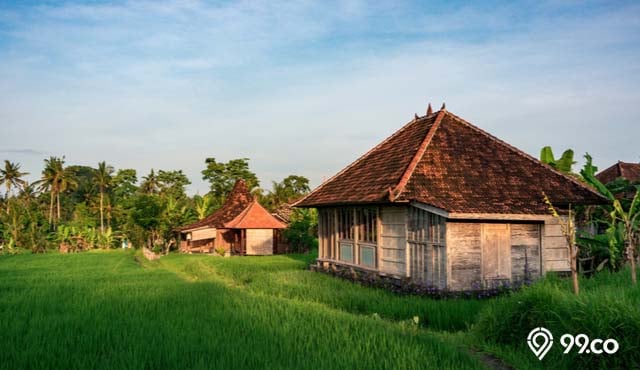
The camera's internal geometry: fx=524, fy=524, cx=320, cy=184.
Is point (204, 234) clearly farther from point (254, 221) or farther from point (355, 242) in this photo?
point (355, 242)

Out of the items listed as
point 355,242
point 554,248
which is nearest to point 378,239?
point 355,242

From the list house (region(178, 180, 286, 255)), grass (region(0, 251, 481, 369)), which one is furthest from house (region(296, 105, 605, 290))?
house (region(178, 180, 286, 255))

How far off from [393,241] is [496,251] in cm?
257

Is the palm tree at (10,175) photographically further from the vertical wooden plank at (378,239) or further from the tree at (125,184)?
the vertical wooden plank at (378,239)

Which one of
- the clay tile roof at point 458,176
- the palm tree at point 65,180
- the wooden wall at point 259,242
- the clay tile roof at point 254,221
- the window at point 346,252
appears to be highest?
the palm tree at point 65,180

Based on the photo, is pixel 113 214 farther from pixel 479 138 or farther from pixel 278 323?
pixel 278 323

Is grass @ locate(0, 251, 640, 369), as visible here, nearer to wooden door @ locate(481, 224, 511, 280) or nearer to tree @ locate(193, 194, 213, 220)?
wooden door @ locate(481, 224, 511, 280)

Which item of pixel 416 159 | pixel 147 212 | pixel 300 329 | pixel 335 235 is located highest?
pixel 416 159

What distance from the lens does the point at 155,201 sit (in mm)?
35438

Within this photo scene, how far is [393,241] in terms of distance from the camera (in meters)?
13.4

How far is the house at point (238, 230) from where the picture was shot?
28922mm

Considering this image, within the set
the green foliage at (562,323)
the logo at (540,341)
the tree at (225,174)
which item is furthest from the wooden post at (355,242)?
the tree at (225,174)

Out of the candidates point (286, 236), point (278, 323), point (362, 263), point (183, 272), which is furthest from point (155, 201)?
point (278, 323)

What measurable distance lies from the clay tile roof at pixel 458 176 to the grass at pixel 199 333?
9.02 feet
